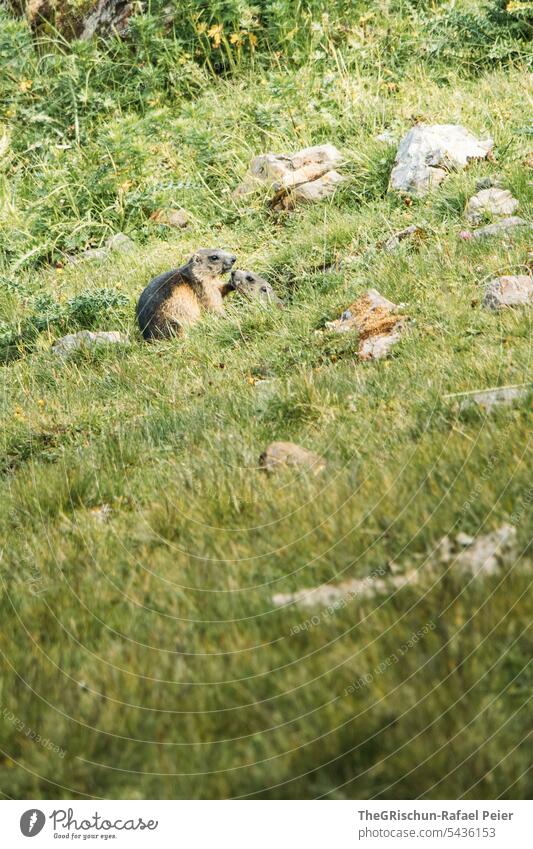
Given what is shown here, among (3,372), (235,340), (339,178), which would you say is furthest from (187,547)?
(339,178)

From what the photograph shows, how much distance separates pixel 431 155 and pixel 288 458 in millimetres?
5301

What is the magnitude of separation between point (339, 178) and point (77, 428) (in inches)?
188

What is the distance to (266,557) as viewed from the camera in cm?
272

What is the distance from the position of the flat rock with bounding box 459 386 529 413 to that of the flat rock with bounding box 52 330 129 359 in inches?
137

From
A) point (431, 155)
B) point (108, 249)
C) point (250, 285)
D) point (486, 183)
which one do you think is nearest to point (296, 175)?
point (431, 155)

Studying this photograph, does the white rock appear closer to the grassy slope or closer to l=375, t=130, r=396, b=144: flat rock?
the grassy slope

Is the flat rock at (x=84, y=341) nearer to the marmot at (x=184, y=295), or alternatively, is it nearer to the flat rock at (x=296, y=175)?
the marmot at (x=184, y=295)

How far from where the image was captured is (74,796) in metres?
2.05

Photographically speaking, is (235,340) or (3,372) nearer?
(235,340)

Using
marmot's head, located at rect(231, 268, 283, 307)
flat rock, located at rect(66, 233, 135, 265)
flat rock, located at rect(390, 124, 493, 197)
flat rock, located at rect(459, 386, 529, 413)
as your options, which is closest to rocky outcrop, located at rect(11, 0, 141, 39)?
flat rock, located at rect(66, 233, 135, 265)

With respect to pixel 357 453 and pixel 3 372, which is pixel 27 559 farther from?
pixel 3 372

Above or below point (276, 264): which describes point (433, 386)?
above

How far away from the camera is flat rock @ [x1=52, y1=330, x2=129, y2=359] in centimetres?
649

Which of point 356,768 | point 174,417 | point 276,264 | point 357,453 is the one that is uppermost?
point 356,768
